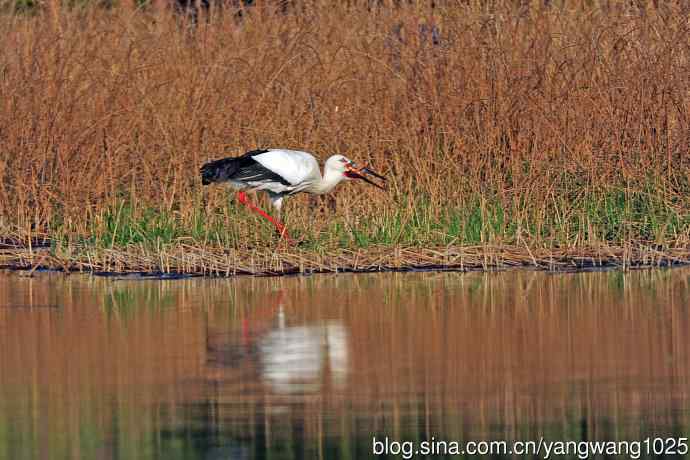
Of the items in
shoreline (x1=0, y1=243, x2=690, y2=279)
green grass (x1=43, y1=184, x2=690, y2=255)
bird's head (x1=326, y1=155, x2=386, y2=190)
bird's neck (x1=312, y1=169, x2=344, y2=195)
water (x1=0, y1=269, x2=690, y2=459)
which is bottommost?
water (x1=0, y1=269, x2=690, y2=459)

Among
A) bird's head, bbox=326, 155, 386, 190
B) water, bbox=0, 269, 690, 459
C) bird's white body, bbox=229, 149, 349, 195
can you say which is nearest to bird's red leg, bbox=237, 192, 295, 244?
bird's white body, bbox=229, 149, 349, 195

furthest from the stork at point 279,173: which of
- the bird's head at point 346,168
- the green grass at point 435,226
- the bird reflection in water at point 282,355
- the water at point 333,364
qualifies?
the bird reflection in water at point 282,355

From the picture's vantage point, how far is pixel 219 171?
12.5m

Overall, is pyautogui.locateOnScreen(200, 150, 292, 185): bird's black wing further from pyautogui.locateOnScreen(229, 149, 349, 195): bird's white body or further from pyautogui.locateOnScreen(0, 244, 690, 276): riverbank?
pyautogui.locateOnScreen(0, 244, 690, 276): riverbank

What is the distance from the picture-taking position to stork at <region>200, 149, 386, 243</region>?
12.5 meters

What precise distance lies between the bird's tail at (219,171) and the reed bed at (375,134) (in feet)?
1.40

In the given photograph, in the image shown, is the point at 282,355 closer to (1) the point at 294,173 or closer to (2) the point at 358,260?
(2) the point at 358,260

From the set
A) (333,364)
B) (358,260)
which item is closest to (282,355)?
(333,364)

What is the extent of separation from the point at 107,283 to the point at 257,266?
3.87ft

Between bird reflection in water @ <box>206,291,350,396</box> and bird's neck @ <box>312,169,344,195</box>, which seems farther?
bird's neck @ <box>312,169,344,195</box>

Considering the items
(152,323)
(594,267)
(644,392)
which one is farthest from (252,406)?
(594,267)

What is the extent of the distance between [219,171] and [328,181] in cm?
98

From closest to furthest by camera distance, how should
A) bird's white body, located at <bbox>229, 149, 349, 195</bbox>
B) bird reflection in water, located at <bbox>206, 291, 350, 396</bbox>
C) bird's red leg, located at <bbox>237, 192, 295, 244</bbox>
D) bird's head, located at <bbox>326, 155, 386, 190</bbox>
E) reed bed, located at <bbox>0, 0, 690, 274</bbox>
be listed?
bird reflection in water, located at <bbox>206, 291, 350, 396</bbox>
bird's red leg, located at <bbox>237, 192, 295, 244</bbox>
reed bed, located at <bbox>0, 0, 690, 274</bbox>
bird's white body, located at <bbox>229, 149, 349, 195</bbox>
bird's head, located at <bbox>326, 155, 386, 190</bbox>

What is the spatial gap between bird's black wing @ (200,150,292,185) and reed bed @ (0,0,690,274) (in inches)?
15.9
